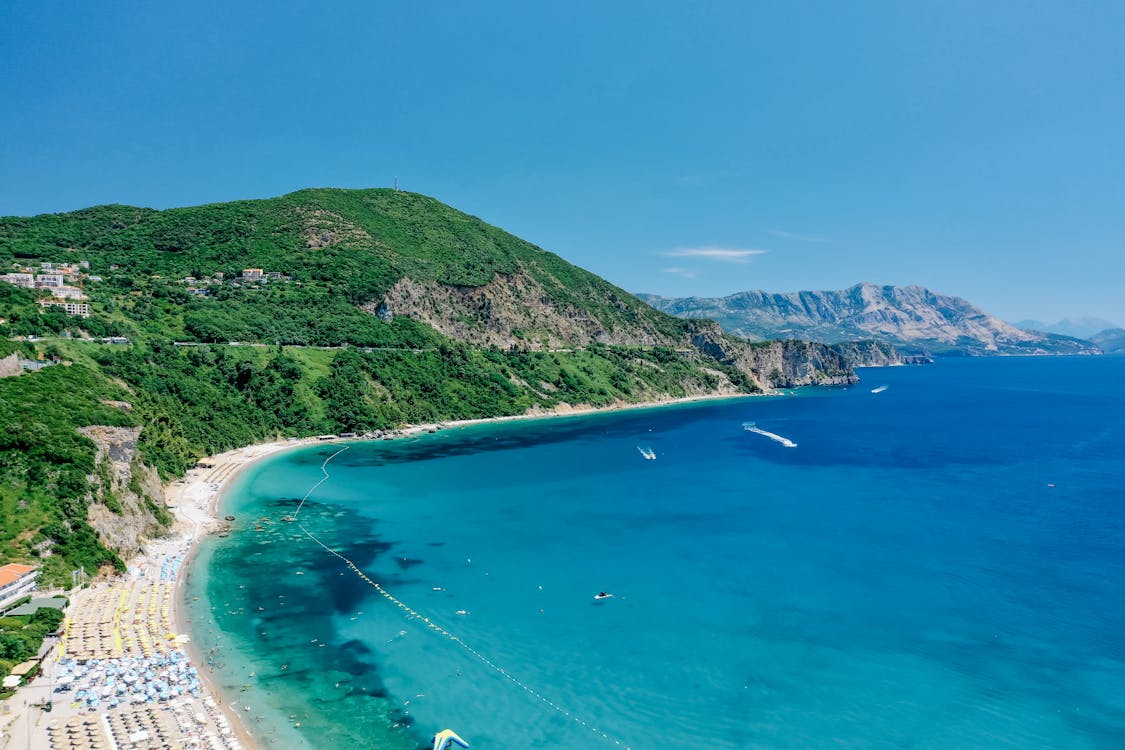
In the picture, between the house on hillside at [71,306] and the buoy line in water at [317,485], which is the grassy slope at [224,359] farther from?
the buoy line in water at [317,485]

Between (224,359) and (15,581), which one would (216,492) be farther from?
(224,359)

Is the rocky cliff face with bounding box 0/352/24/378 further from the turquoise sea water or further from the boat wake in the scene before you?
the boat wake

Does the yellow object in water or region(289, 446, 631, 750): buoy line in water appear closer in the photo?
the yellow object in water

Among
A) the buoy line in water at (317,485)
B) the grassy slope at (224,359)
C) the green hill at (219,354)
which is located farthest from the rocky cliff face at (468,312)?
the buoy line in water at (317,485)

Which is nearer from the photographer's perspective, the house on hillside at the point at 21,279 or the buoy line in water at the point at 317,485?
the buoy line in water at the point at 317,485

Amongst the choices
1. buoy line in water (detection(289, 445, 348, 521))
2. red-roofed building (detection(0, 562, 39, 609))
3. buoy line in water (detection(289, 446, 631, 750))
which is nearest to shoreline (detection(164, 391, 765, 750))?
buoy line in water (detection(289, 445, 348, 521))

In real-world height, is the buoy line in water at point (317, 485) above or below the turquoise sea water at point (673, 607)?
above

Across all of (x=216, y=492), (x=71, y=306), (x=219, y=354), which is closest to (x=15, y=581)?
(x=216, y=492)
